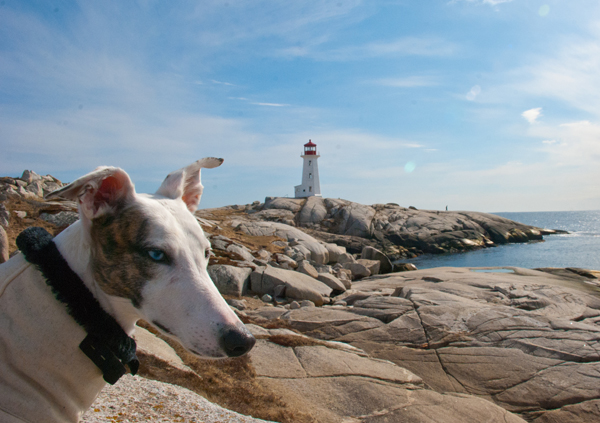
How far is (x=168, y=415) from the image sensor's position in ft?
11.5

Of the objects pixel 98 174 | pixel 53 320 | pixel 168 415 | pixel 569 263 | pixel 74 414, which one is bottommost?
pixel 569 263

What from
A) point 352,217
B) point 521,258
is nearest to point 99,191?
point 352,217

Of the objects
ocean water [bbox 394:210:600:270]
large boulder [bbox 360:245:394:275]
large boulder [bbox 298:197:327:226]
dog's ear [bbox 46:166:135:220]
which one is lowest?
ocean water [bbox 394:210:600:270]

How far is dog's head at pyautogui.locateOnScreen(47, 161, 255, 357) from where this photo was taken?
1.91 m

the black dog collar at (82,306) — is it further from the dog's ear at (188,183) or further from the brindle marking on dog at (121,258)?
the dog's ear at (188,183)

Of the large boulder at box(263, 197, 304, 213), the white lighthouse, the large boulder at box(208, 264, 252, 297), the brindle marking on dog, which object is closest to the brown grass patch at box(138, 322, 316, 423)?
the brindle marking on dog

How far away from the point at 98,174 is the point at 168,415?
2.65 metres

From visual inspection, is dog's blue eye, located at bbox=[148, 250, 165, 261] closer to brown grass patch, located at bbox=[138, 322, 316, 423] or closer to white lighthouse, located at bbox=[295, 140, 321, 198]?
brown grass patch, located at bbox=[138, 322, 316, 423]

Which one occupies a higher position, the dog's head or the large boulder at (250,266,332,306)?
the dog's head

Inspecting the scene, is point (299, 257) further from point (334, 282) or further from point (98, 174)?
point (98, 174)

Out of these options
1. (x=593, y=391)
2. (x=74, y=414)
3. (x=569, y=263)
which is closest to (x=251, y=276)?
(x=593, y=391)

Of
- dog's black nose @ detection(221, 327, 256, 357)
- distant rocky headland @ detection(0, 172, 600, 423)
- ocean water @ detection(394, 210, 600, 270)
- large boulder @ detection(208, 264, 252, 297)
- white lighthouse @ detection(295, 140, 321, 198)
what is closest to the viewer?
dog's black nose @ detection(221, 327, 256, 357)

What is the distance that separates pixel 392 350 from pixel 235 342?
762 cm

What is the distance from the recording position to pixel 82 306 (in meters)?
1.96
